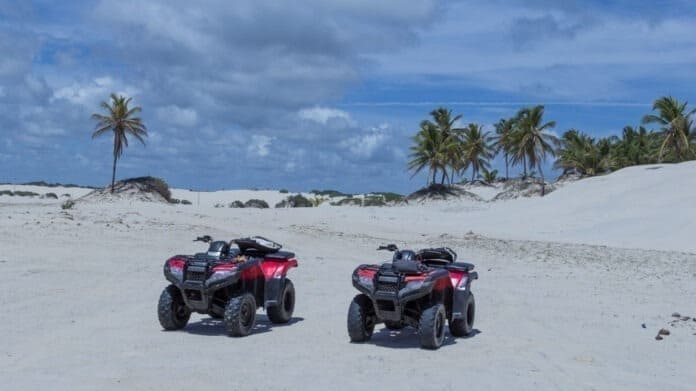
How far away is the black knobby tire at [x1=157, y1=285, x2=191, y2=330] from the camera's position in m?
9.96

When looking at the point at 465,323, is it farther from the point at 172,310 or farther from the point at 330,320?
the point at 172,310

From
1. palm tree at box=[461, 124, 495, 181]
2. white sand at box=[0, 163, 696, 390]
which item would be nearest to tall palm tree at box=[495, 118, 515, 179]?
palm tree at box=[461, 124, 495, 181]

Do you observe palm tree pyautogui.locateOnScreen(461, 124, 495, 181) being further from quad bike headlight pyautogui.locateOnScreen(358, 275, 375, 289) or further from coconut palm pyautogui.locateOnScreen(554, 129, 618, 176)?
quad bike headlight pyautogui.locateOnScreen(358, 275, 375, 289)

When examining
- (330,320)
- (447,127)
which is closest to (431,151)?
(447,127)

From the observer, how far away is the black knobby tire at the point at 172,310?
996 centimetres

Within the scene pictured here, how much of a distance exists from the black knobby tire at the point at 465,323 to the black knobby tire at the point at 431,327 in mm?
698

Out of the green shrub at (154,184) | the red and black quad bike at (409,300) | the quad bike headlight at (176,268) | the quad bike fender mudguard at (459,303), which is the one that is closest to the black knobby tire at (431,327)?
the red and black quad bike at (409,300)

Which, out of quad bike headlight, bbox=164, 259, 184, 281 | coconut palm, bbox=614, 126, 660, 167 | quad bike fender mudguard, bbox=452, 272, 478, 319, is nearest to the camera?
quad bike headlight, bbox=164, 259, 184, 281

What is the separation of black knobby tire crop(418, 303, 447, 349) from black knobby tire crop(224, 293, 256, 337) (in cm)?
223

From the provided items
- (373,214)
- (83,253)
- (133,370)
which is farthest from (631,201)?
(133,370)

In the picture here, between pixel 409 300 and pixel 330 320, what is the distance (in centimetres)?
257

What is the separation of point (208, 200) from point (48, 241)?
37778 millimetres

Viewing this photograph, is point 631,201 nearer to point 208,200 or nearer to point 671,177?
point 671,177

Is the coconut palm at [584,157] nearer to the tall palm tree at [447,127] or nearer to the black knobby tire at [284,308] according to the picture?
the tall palm tree at [447,127]
